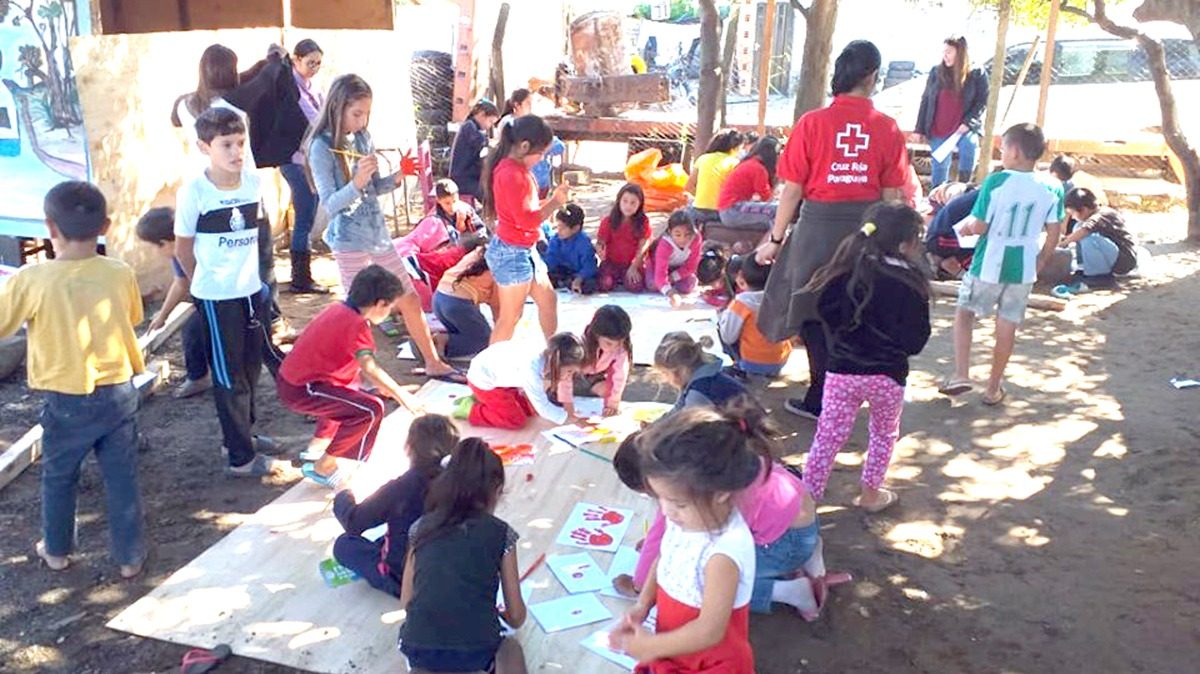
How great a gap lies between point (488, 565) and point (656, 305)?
15.4 ft

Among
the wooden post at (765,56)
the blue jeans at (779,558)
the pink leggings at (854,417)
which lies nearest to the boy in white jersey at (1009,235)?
the pink leggings at (854,417)

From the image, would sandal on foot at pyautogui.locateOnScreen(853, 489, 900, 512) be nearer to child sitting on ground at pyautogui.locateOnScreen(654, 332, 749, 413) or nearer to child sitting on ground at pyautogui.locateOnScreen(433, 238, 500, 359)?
child sitting on ground at pyautogui.locateOnScreen(654, 332, 749, 413)

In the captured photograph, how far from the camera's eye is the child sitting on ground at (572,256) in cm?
769

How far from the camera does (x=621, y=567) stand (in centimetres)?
390

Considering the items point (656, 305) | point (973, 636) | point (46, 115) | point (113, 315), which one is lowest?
point (973, 636)

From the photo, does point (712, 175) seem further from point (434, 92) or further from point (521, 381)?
point (434, 92)

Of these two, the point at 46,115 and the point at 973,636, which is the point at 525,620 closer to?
the point at 973,636

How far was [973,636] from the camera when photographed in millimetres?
3605

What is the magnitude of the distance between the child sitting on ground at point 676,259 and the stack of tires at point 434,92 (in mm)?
6703

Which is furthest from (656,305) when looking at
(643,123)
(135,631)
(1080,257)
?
(643,123)

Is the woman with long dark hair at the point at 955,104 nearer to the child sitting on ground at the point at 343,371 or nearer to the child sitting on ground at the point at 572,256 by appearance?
the child sitting on ground at the point at 572,256

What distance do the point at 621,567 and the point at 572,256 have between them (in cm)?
420

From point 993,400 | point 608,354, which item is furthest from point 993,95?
point 608,354

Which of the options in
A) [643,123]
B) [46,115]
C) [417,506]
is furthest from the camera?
[643,123]
